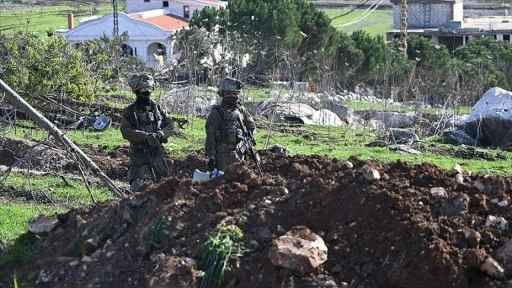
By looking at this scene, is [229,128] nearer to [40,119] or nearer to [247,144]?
[247,144]

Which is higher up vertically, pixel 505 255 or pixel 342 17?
pixel 342 17

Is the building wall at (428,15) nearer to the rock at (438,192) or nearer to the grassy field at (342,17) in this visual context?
the grassy field at (342,17)

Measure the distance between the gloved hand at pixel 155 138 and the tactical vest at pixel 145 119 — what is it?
10 cm

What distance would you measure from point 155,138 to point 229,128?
2.41 feet

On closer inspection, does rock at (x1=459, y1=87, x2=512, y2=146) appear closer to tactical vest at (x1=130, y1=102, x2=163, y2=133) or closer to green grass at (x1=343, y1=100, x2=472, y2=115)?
green grass at (x1=343, y1=100, x2=472, y2=115)

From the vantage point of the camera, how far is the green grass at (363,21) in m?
67.3

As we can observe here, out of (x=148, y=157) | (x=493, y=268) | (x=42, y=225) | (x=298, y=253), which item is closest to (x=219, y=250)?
(x=298, y=253)

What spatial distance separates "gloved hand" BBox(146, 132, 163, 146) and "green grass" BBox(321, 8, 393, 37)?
5510 cm

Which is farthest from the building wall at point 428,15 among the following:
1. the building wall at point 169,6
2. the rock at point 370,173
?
the rock at point 370,173

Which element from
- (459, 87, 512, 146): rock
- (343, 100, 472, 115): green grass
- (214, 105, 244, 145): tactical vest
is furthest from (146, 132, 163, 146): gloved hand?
(343, 100, 472, 115): green grass

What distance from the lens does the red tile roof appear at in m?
45.6

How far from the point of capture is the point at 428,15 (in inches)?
2677

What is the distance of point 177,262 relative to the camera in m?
6.43

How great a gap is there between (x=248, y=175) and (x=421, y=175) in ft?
3.92
